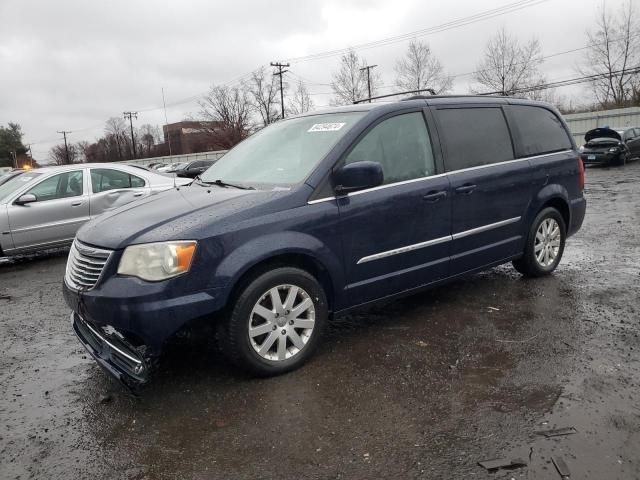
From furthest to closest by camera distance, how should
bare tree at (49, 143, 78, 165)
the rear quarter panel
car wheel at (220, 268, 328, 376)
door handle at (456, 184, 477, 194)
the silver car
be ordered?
1. bare tree at (49, 143, 78, 165)
2. the silver car
3. the rear quarter panel
4. door handle at (456, 184, 477, 194)
5. car wheel at (220, 268, 328, 376)

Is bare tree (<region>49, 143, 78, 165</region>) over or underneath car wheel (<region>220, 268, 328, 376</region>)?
over

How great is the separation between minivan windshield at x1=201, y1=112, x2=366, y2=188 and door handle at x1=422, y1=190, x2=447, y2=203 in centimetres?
84

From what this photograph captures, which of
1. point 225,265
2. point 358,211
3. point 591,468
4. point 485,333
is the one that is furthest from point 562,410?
point 225,265

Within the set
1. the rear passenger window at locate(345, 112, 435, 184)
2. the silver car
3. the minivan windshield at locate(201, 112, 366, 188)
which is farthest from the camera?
the silver car

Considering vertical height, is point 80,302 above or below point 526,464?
above

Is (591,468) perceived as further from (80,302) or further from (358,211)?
(80,302)

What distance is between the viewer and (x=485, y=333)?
411cm

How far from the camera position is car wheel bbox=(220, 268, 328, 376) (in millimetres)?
3264

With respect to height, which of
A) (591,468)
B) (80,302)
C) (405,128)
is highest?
(405,128)

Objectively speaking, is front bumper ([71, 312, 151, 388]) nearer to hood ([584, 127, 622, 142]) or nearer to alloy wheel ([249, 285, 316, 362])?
alloy wheel ([249, 285, 316, 362])

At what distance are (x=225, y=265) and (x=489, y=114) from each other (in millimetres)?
3104

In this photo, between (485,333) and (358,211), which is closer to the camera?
(358,211)

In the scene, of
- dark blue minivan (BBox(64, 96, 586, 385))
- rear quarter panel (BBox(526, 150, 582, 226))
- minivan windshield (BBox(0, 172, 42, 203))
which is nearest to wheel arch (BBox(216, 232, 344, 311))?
dark blue minivan (BBox(64, 96, 586, 385))

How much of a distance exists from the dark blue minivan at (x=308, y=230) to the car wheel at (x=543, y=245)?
0.28 ft
